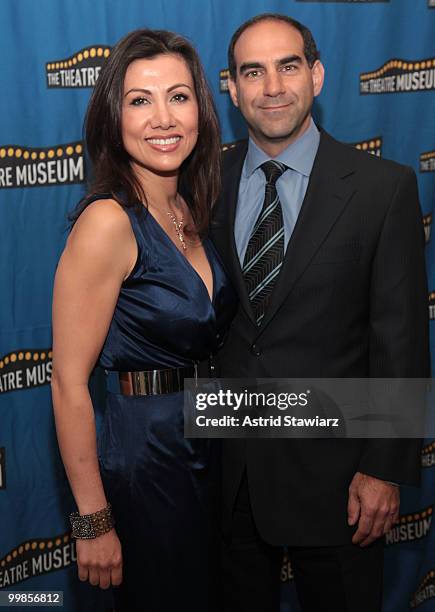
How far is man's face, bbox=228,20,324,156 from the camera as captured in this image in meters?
1.84

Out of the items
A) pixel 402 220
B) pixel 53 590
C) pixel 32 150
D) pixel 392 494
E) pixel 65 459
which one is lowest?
pixel 53 590

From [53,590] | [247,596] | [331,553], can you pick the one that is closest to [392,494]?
[331,553]

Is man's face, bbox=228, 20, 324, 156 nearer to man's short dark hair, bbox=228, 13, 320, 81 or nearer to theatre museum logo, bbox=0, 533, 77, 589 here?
man's short dark hair, bbox=228, 13, 320, 81

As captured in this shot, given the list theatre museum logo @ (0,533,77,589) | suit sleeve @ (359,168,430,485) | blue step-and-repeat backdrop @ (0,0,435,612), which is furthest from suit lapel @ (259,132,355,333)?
theatre museum logo @ (0,533,77,589)

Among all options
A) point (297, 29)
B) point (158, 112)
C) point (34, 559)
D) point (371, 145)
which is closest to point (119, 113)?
point (158, 112)

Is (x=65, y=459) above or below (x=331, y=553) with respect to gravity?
above

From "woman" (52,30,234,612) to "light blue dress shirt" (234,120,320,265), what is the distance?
146 millimetres

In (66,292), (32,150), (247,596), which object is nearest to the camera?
(66,292)

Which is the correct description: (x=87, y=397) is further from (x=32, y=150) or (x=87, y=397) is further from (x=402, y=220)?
(x=32, y=150)

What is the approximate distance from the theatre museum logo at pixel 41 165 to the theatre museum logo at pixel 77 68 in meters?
0.17

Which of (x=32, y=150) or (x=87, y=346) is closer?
(x=87, y=346)

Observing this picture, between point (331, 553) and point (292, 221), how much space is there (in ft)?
2.63

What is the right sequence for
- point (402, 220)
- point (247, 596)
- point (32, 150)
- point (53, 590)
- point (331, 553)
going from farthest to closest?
1. point (53, 590)
2. point (32, 150)
3. point (247, 596)
4. point (331, 553)
5. point (402, 220)

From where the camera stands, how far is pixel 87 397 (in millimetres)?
1562
